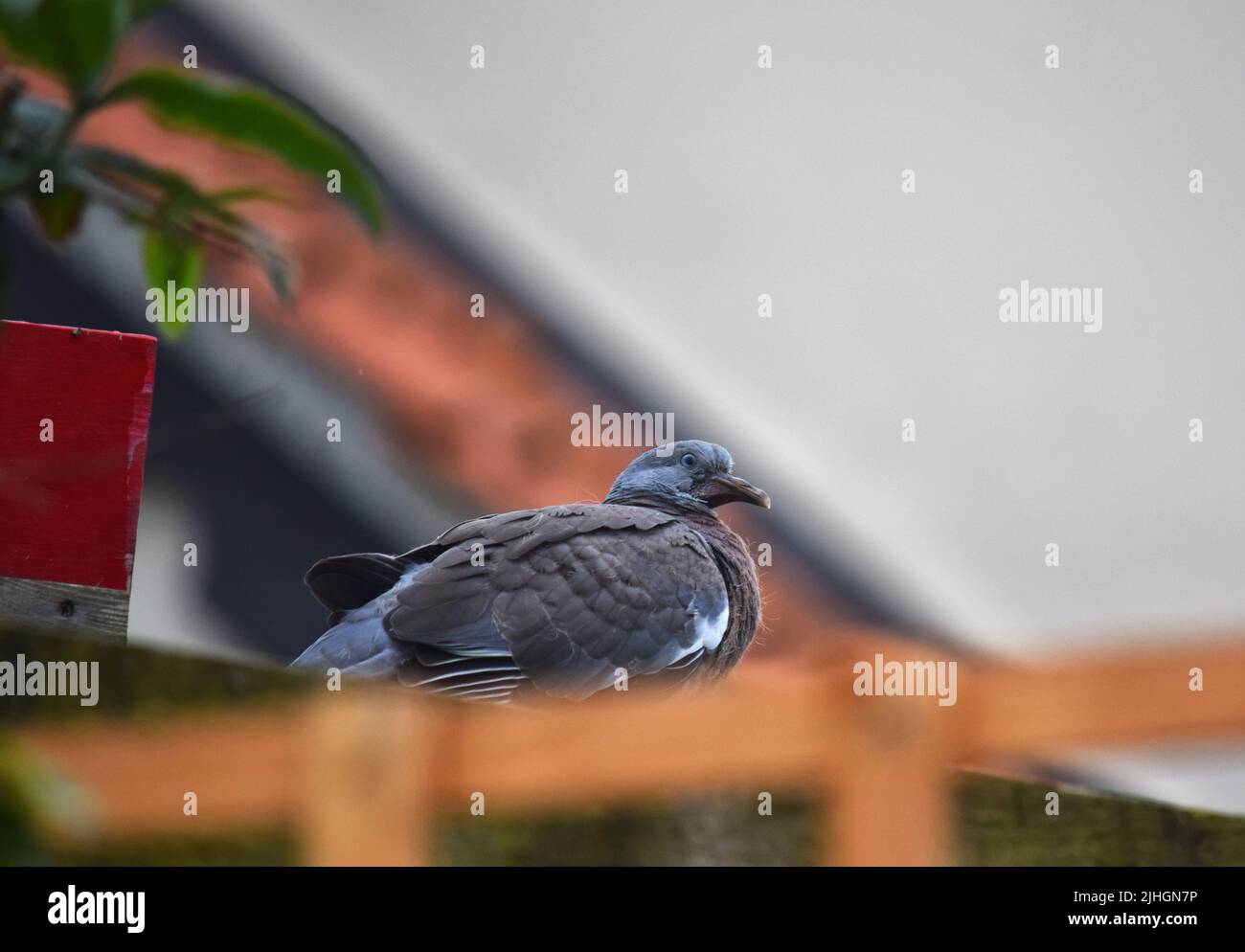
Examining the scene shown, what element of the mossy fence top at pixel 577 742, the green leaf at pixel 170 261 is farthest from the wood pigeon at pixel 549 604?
the green leaf at pixel 170 261

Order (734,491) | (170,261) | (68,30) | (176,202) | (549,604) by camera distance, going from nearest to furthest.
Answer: (68,30) < (176,202) < (170,261) < (549,604) < (734,491)

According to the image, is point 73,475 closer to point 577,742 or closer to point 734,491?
point 577,742

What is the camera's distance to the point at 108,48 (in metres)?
0.75

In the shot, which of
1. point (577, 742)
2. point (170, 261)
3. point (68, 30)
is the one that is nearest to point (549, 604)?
point (577, 742)

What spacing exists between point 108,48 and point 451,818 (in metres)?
1.11

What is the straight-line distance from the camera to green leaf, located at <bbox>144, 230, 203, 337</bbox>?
943mm

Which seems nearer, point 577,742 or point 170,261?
point 170,261

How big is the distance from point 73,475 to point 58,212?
36.1 inches

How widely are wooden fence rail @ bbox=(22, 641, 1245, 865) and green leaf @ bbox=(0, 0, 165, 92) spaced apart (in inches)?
39.0

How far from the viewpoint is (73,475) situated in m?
1.76

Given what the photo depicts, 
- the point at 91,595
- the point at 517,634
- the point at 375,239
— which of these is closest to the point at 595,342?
the point at 517,634

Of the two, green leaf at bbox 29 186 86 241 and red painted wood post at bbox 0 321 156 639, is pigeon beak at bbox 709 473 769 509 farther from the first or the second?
green leaf at bbox 29 186 86 241

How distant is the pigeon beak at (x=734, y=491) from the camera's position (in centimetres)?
293

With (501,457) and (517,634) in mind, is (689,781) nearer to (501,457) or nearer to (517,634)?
(517,634)
